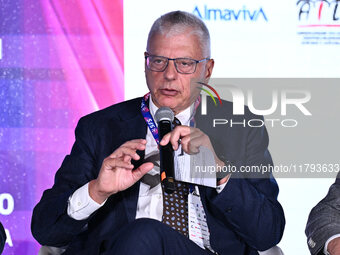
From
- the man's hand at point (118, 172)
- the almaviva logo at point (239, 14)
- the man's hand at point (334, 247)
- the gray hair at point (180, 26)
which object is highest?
the almaviva logo at point (239, 14)

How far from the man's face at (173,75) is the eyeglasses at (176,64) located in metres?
0.01

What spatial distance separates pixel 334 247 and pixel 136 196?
915 mm

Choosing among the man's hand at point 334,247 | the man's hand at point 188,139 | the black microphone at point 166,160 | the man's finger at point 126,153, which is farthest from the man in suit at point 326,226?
the man's finger at point 126,153

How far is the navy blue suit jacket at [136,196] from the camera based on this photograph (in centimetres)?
252

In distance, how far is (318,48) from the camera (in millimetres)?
3826

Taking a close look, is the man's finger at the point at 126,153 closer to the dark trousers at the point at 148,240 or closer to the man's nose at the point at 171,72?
the dark trousers at the point at 148,240

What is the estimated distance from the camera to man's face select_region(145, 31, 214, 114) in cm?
282

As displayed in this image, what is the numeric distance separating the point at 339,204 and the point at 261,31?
159 cm

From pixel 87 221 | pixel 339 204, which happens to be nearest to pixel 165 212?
pixel 87 221

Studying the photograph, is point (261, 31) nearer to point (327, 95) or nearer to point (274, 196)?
point (327, 95)

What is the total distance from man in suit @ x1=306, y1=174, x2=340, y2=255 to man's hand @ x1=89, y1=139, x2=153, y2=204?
0.72 m

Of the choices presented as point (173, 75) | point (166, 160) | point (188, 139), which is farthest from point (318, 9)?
point (166, 160)

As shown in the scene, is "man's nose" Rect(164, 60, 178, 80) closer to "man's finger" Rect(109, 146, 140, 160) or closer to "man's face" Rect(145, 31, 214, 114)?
"man's face" Rect(145, 31, 214, 114)

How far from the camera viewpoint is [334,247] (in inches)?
90.0
